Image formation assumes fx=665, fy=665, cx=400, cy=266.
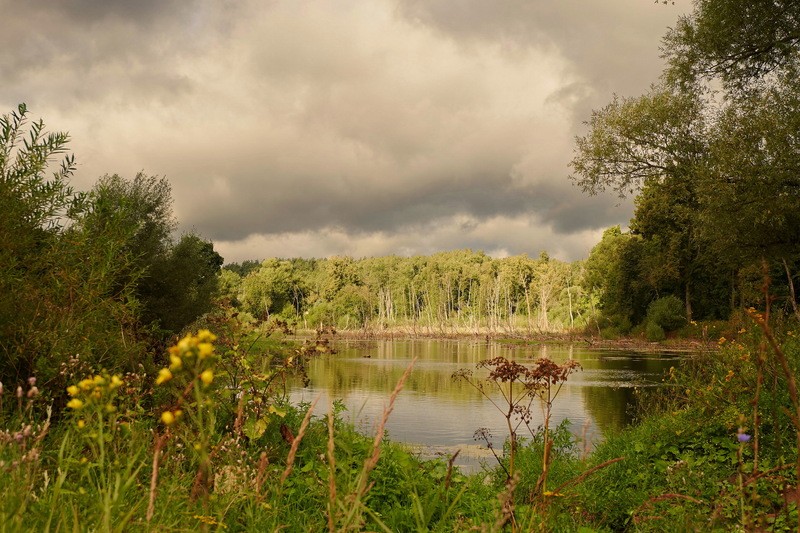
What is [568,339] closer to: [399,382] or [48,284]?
[48,284]

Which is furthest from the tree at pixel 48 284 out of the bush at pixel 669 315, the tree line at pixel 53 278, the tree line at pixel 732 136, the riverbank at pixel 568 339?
the bush at pixel 669 315

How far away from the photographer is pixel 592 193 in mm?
31828

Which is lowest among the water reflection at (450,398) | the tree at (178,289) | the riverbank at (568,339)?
the water reflection at (450,398)

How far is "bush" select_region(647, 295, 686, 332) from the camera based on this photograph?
136 feet

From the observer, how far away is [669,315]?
41375 mm

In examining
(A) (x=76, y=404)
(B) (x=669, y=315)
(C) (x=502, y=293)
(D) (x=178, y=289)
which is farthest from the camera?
(C) (x=502, y=293)

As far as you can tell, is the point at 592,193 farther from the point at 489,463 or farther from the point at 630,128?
the point at 489,463

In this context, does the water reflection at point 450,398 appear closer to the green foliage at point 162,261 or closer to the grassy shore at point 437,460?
the grassy shore at point 437,460

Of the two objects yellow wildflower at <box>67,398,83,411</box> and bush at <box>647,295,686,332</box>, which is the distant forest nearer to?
bush at <box>647,295,686,332</box>

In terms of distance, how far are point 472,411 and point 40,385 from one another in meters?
12.1

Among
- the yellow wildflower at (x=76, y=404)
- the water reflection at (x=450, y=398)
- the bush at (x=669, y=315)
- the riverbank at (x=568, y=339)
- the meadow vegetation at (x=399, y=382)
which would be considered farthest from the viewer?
the bush at (x=669, y=315)

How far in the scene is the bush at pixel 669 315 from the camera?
136 ft

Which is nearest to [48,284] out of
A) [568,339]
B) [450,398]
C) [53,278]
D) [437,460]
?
[53,278]

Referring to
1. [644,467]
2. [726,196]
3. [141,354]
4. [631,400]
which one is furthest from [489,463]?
[726,196]
